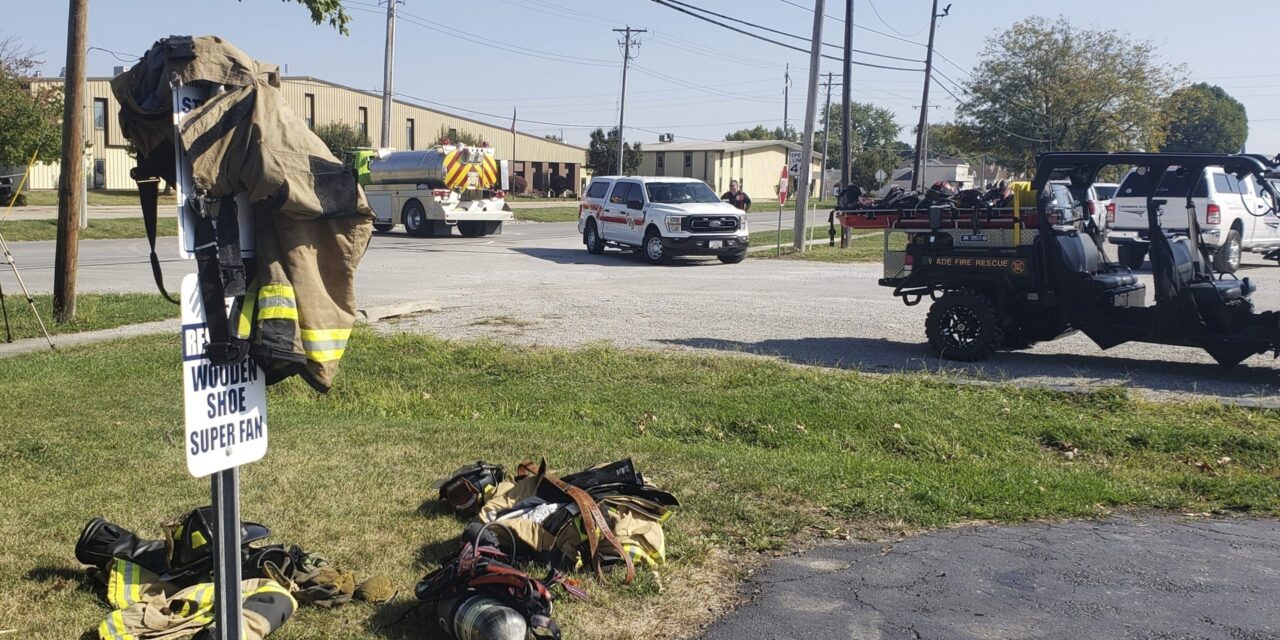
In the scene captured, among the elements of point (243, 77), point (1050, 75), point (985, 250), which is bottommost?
point (985, 250)

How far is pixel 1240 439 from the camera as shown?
7770 millimetres

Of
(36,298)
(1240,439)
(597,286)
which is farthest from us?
(597,286)

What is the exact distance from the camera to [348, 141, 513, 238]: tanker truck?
30.8 m

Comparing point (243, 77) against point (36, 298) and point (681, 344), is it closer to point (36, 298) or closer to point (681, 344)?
point (681, 344)

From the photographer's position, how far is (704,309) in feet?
50.7

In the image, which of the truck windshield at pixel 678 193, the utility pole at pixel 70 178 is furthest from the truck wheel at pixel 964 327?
the truck windshield at pixel 678 193

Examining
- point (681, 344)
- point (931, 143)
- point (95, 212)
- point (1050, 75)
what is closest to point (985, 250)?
point (681, 344)

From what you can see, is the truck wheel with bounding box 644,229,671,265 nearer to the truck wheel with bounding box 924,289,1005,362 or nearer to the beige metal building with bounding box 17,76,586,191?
the truck wheel with bounding box 924,289,1005,362

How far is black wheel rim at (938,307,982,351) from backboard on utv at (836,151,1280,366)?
0.01m

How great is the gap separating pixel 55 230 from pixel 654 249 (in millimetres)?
15432

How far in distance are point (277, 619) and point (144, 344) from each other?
336 inches

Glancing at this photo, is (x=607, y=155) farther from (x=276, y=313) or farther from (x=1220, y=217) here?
(x=276, y=313)

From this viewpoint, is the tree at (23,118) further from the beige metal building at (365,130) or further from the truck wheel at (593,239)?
the truck wheel at (593,239)

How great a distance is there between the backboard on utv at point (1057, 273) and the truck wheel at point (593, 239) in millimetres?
14765
